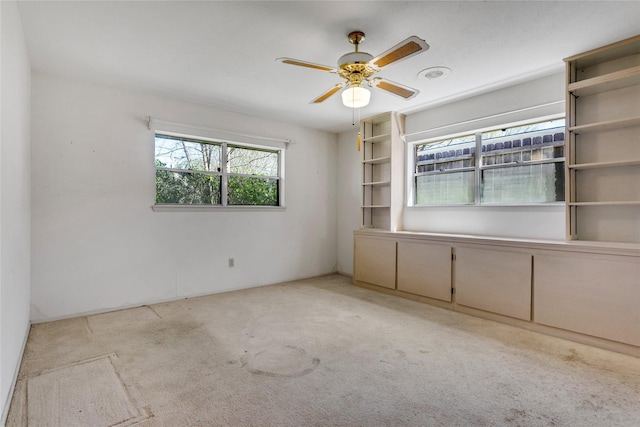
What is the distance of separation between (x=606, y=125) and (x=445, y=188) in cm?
177

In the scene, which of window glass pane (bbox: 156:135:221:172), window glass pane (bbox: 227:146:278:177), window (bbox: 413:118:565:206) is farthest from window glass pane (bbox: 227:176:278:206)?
window (bbox: 413:118:565:206)

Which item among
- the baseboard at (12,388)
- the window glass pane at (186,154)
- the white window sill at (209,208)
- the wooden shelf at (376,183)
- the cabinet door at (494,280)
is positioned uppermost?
the window glass pane at (186,154)

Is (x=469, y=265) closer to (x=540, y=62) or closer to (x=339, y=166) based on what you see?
(x=540, y=62)

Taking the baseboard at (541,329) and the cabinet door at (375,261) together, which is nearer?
the baseboard at (541,329)

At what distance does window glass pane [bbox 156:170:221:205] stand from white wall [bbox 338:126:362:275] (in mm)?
2198

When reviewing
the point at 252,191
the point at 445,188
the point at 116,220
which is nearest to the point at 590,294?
the point at 445,188

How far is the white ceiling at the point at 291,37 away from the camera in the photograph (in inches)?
86.0

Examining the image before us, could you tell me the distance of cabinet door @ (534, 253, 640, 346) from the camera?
2.46m

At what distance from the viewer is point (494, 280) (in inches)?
127

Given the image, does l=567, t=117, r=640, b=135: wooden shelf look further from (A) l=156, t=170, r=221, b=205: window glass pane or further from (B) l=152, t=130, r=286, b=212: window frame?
(A) l=156, t=170, r=221, b=205: window glass pane

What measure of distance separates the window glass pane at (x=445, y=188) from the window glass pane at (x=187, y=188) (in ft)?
9.45

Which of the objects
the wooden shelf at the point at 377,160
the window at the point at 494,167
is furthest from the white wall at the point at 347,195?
the window at the point at 494,167

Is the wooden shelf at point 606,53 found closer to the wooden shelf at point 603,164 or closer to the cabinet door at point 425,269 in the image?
the wooden shelf at point 603,164

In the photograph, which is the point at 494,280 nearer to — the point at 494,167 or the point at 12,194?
the point at 494,167
